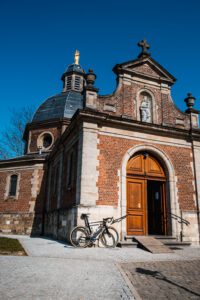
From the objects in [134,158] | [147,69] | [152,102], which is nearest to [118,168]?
[134,158]

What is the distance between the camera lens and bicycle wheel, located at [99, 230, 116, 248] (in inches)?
357

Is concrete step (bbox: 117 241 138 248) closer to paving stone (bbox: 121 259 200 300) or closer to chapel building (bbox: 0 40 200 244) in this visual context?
chapel building (bbox: 0 40 200 244)

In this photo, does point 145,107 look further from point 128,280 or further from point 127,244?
point 128,280

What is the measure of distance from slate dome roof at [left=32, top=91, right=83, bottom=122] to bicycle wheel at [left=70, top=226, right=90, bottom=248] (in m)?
13.4

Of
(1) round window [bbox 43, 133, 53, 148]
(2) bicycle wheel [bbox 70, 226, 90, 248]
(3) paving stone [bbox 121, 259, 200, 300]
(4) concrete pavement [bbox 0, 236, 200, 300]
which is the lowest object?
(3) paving stone [bbox 121, 259, 200, 300]

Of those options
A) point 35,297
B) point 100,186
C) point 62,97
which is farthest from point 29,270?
point 62,97

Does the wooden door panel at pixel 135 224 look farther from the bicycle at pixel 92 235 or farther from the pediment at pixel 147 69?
the pediment at pixel 147 69

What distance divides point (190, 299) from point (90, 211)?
5839mm

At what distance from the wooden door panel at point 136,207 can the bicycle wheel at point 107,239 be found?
1366 millimetres

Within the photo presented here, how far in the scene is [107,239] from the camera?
9.20 meters

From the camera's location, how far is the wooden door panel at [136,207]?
10.5 meters

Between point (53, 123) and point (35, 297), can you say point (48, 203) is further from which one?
point (35, 297)

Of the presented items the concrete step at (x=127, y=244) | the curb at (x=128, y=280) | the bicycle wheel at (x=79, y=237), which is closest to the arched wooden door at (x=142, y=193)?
the concrete step at (x=127, y=244)

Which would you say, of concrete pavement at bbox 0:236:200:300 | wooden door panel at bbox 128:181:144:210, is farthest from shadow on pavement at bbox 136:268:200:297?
wooden door panel at bbox 128:181:144:210
